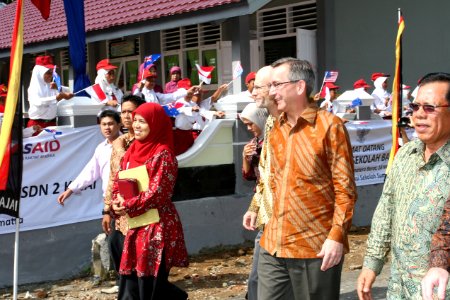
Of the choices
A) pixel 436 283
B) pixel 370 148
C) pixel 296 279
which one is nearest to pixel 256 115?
pixel 296 279

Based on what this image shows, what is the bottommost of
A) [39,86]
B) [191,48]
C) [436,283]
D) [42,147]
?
[436,283]

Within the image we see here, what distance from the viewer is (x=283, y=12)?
1529 cm

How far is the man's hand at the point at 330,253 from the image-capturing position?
373 cm

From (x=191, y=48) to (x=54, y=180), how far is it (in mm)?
9425

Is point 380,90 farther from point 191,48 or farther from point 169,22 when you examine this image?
point 191,48

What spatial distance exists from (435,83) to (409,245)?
0.70 metres

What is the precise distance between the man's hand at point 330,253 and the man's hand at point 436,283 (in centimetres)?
101

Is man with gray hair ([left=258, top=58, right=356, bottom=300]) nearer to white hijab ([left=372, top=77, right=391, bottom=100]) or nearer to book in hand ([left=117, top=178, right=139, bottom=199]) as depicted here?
book in hand ([left=117, top=178, right=139, bottom=199])

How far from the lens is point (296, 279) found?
3943mm

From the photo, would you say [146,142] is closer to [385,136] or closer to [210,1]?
[385,136]

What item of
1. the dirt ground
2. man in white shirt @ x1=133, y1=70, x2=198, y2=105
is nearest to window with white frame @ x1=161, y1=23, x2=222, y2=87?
man in white shirt @ x1=133, y1=70, x2=198, y2=105

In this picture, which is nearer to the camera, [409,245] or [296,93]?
[409,245]

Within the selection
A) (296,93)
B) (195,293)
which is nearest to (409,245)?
(296,93)

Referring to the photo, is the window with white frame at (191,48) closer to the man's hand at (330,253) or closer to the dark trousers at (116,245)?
the dark trousers at (116,245)
